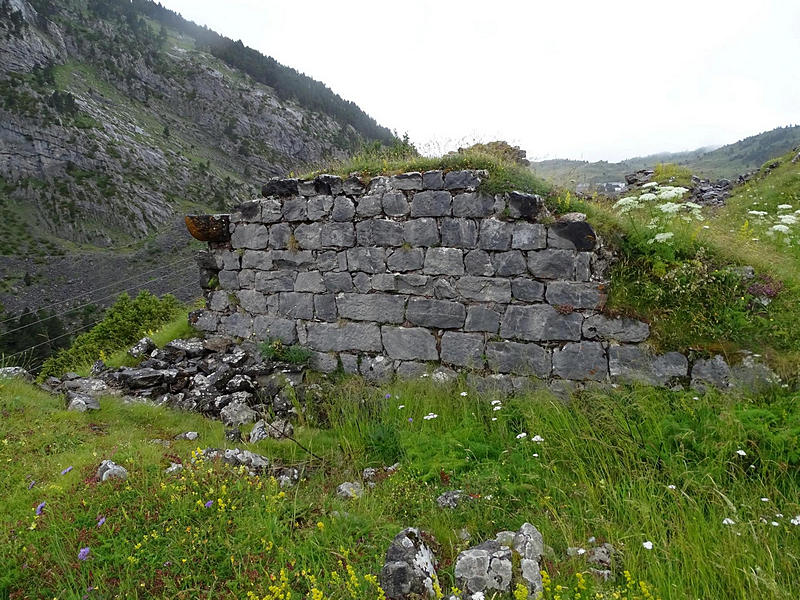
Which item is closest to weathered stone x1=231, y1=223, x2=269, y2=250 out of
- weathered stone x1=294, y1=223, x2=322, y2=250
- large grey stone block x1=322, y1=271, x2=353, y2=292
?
weathered stone x1=294, y1=223, x2=322, y2=250

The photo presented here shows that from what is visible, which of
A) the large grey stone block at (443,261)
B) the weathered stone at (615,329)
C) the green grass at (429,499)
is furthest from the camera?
the large grey stone block at (443,261)

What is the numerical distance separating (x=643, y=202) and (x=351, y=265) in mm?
4487

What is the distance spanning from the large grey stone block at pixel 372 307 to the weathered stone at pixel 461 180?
1.65m

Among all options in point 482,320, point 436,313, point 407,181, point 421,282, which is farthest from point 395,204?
point 482,320

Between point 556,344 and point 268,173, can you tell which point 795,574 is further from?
point 268,173

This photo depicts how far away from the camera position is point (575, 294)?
5387 millimetres

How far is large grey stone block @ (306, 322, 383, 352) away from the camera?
21.1 ft

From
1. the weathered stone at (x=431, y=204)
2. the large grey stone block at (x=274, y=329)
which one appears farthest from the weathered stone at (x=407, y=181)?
the large grey stone block at (x=274, y=329)

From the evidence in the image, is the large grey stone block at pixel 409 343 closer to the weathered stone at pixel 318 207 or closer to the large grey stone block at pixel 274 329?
the large grey stone block at pixel 274 329

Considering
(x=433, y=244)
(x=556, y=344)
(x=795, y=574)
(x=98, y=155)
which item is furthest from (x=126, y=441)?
(x=98, y=155)

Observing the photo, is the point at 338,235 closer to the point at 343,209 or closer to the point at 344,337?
the point at 343,209

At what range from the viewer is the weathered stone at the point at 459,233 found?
583 cm

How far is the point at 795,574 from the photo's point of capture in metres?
2.70

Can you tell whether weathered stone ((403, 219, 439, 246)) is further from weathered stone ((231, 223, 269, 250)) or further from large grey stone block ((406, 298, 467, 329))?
weathered stone ((231, 223, 269, 250))
